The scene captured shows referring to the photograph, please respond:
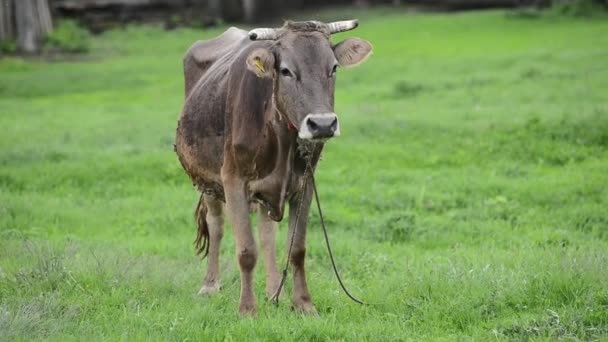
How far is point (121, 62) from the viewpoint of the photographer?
27047mm

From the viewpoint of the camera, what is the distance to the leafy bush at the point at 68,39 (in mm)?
29906

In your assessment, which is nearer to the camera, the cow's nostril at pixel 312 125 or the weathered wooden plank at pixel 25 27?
the cow's nostril at pixel 312 125

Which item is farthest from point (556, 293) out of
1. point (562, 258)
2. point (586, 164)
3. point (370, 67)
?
point (370, 67)

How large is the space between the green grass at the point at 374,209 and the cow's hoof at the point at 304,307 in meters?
0.13

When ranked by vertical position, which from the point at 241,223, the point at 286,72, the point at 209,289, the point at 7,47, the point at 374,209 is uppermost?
the point at 286,72

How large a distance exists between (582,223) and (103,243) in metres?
5.04

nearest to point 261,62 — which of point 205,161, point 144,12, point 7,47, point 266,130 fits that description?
point 266,130

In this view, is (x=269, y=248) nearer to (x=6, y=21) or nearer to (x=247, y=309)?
(x=247, y=309)

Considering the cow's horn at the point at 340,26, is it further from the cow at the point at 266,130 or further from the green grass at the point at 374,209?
the green grass at the point at 374,209

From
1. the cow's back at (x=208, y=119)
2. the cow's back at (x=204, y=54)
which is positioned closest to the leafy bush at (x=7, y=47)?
the cow's back at (x=204, y=54)

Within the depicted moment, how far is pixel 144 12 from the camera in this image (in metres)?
36.3

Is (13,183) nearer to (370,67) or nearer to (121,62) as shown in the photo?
(370,67)

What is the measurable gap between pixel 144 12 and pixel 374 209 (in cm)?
2662

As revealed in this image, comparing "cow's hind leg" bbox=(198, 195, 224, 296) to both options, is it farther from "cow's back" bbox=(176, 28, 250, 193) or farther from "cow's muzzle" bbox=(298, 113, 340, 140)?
"cow's muzzle" bbox=(298, 113, 340, 140)
